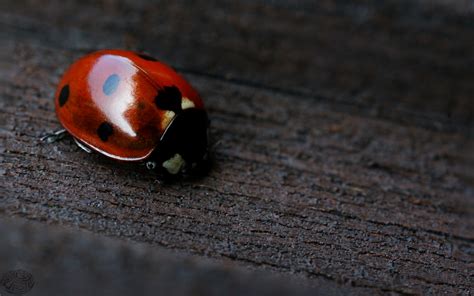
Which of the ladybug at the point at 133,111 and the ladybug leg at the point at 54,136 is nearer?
the ladybug leg at the point at 54,136

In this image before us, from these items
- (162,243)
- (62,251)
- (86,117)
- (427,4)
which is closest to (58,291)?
(62,251)

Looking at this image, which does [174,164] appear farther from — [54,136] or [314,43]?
[314,43]

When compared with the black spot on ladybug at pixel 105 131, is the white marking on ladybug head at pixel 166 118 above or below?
above

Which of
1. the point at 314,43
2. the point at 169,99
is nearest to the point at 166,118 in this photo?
the point at 169,99

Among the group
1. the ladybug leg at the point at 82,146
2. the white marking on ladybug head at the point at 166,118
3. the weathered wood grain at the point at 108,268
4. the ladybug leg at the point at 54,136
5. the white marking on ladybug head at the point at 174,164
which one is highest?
the white marking on ladybug head at the point at 166,118

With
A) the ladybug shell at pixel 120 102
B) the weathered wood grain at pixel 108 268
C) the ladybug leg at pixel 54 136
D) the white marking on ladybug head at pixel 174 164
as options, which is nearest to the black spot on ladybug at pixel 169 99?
the ladybug shell at pixel 120 102

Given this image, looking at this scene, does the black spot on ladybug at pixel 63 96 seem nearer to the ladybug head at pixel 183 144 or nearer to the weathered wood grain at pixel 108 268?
the ladybug head at pixel 183 144
